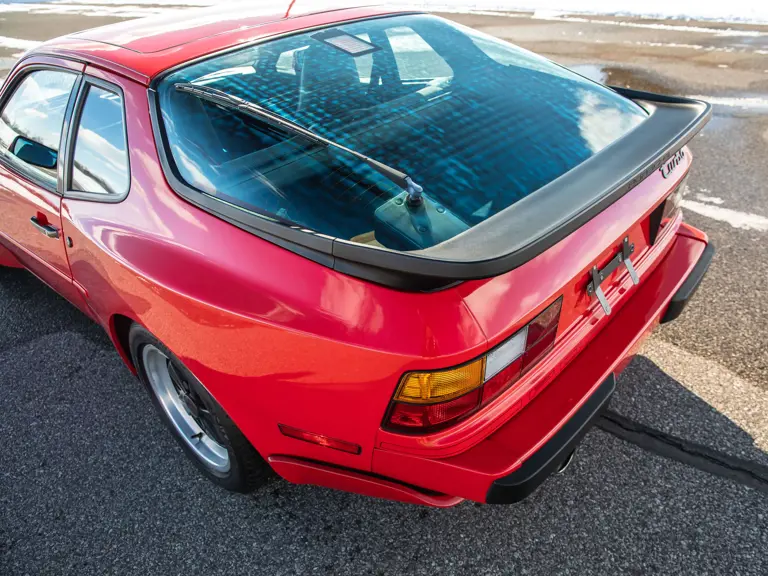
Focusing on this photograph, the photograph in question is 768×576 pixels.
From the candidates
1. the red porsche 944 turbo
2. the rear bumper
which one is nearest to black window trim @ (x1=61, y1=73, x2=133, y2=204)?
the red porsche 944 turbo

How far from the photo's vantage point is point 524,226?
57.5 inches

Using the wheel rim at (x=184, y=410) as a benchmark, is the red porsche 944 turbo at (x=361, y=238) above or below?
above

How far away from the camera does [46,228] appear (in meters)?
2.39

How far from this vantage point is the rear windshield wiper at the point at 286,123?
1.63 metres

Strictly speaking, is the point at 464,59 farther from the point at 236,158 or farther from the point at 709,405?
the point at 709,405

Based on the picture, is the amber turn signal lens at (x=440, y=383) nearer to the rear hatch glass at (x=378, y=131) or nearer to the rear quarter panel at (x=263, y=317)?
the rear quarter panel at (x=263, y=317)

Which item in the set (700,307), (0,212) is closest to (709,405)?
(700,307)

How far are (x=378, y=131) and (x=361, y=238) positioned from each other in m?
0.46

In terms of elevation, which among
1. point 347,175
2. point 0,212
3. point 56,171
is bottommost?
point 0,212

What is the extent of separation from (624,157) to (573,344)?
1.86 ft

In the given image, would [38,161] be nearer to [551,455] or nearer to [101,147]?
[101,147]

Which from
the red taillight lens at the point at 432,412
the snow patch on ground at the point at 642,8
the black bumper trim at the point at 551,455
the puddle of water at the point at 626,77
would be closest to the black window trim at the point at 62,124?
the red taillight lens at the point at 432,412

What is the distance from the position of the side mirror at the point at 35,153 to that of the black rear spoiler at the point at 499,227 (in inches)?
24.9

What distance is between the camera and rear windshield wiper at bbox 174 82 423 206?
1.63m
